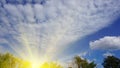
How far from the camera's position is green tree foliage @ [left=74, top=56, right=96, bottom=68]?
7656 cm

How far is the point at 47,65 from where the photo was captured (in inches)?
3300

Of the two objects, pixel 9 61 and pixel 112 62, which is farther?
pixel 112 62

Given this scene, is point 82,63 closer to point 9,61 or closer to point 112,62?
point 112,62

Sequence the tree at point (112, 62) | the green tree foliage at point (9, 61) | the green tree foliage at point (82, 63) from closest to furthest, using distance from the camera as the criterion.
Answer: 1. the green tree foliage at point (9, 61)
2. the green tree foliage at point (82, 63)
3. the tree at point (112, 62)

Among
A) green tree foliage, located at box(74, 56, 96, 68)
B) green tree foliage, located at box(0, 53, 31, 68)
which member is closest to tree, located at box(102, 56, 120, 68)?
green tree foliage, located at box(74, 56, 96, 68)

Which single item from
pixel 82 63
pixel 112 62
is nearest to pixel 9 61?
pixel 82 63

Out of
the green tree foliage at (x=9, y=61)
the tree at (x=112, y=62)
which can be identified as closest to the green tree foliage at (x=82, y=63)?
the tree at (x=112, y=62)

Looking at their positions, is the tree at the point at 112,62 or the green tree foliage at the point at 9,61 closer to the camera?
the green tree foliage at the point at 9,61

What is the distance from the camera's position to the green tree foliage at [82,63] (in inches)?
3014

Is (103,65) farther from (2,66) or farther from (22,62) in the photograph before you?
(2,66)

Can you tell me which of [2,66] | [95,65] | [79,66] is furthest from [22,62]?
[95,65]

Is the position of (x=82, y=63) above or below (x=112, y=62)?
below

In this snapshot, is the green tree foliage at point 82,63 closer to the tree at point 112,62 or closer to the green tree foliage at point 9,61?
the tree at point 112,62

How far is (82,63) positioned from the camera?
253ft
